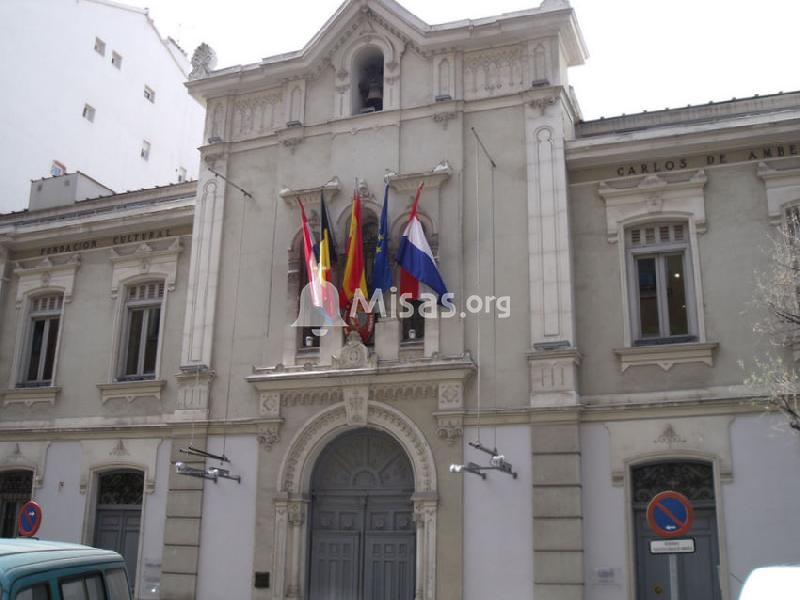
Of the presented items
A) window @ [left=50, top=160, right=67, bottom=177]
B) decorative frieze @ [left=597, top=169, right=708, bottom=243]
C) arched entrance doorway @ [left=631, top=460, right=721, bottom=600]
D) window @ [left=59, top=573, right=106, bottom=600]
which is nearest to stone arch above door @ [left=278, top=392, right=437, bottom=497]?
arched entrance doorway @ [left=631, top=460, right=721, bottom=600]

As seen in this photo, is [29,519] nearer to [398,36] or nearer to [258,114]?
[258,114]

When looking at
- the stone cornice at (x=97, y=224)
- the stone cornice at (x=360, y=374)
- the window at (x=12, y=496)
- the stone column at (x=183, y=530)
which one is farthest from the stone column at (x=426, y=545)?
the window at (x=12, y=496)

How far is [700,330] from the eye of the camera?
14.5m

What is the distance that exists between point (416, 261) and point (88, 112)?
18.7m

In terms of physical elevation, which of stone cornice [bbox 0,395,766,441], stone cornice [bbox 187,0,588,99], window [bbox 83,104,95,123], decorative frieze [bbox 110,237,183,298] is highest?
window [bbox 83,104,95,123]

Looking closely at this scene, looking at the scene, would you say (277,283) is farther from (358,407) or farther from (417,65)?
(417,65)

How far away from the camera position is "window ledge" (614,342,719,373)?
46.9 ft

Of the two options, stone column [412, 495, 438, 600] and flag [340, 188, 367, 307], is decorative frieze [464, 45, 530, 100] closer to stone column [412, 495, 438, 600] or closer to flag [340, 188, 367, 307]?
flag [340, 188, 367, 307]

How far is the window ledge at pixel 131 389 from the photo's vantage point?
18.1 meters

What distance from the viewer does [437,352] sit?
15.6 meters

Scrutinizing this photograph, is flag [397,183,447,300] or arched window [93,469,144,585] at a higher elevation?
flag [397,183,447,300]

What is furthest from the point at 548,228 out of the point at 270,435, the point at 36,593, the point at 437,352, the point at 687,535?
the point at 36,593

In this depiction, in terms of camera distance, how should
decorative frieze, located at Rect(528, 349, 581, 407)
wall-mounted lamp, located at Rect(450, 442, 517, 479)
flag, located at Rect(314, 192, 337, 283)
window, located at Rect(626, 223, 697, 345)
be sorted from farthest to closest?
flag, located at Rect(314, 192, 337, 283)
window, located at Rect(626, 223, 697, 345)
decorative frieze, located at Rect(528, 349, 581, 407)
wall-mounted lamp, located at Rect(450, 442, 517, 479)

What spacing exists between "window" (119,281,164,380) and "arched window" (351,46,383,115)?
5.69 m
